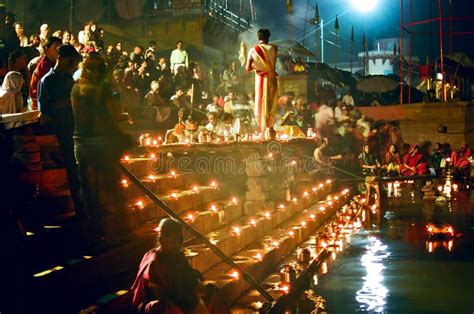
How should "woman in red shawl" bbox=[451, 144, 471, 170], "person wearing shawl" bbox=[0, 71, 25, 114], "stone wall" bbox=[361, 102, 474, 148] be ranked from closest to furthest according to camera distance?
"person wearing shawl" bbox=[0, 71, 25, 114]
"woman in red shawl" bbox=[451, 144, 471, 170]
"stone wall" bbox=[361, 102, 474, 148]

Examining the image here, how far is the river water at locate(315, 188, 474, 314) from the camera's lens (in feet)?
23.6

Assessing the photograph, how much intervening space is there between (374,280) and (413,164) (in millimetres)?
13975

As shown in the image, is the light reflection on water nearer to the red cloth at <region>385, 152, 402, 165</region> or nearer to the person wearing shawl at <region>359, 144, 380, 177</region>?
the person wearing shawl at <region>359, 144, 380, 177</region>

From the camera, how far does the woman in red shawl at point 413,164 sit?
20844 mm

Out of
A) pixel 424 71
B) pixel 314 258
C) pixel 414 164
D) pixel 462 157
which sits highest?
pixel 424 71

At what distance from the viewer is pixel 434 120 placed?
2400 cm

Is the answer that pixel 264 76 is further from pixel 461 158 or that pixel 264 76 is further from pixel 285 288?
pixel 461 158

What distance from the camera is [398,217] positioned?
13.8 m

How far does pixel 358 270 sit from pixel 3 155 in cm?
589

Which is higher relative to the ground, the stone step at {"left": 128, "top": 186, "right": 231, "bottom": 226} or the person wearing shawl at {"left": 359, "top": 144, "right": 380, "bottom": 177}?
the person wearing shawl at {"left": 359, "top": 144, "right": 380, "bottom": 177}

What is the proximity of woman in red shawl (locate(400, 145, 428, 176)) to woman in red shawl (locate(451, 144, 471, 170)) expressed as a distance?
4.10 ft

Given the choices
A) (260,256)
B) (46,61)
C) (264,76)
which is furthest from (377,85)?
(46,61)

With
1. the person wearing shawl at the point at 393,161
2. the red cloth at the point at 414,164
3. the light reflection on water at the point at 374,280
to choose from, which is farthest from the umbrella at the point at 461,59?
the light reflection on water at the point at 374,280

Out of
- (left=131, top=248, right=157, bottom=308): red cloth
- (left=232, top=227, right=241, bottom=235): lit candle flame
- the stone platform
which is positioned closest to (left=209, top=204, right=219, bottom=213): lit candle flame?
the stone platform
